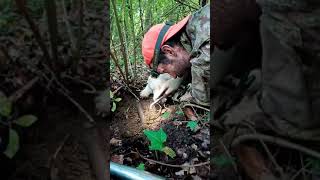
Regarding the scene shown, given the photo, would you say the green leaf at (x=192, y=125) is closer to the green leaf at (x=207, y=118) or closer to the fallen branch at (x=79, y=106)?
the green leaf at (x=207, y=118)

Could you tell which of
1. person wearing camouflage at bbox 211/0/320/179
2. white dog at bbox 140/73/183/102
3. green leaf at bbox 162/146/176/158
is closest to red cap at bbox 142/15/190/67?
white dog at bbox 140/73/183/102

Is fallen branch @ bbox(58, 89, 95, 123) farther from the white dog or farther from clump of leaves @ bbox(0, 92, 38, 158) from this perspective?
the white dog

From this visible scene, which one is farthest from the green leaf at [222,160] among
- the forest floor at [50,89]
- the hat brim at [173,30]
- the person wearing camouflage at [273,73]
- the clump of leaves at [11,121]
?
the hat brim at [173,30]

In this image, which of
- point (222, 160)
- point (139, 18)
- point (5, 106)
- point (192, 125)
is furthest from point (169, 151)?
point (139, 18)

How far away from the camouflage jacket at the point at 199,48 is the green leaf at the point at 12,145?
1020 millimetres

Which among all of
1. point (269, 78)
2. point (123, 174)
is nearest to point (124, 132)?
point (123, 174)

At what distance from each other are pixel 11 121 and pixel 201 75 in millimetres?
1145

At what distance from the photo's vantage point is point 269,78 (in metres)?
1.09


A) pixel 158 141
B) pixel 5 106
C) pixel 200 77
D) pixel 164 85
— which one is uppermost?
pixel 5 106

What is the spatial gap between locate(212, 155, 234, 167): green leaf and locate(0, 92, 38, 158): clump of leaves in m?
0.51

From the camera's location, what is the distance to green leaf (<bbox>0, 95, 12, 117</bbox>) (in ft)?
3.63

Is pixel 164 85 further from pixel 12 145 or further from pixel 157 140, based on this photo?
pixel 12 145

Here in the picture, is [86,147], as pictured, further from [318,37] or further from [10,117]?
[318,37]

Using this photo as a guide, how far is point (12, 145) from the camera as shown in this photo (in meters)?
1.13
